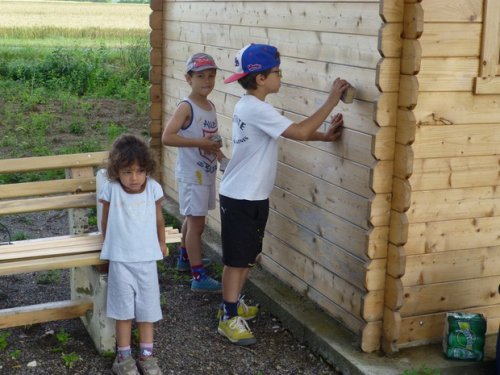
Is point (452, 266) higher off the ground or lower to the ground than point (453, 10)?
lower

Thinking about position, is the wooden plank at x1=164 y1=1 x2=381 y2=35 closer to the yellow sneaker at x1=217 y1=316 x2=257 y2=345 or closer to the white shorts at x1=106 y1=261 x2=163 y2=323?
the white shorts at x1=106 y1=261 x2=163 y2=323

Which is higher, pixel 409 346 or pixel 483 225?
pixel 483 225

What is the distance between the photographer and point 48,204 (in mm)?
5285

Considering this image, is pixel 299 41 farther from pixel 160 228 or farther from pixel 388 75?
pixel 160 228

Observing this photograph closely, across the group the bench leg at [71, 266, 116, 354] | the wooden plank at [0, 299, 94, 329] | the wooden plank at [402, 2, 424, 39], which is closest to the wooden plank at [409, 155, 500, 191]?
the wooden plank at [402, 2, 424, 39]

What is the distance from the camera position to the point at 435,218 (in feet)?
15.0

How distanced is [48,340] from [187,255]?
150 centimetres

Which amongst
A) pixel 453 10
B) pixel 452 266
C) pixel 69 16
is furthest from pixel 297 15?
pixel 69 16

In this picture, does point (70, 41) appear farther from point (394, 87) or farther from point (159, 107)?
point (394, 87)

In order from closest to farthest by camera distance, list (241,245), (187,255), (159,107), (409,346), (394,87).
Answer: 1. (394,87)
2. (409,346)
3. (241,245)
4. (187,255)
5. (159,107)

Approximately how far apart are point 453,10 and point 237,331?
7.64 ft

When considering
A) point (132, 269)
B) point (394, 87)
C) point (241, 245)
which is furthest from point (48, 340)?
point (394, 87)

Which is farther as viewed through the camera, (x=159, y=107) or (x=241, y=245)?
(x=159, y=107)

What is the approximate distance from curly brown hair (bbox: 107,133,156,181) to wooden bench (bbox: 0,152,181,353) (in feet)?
1.83
